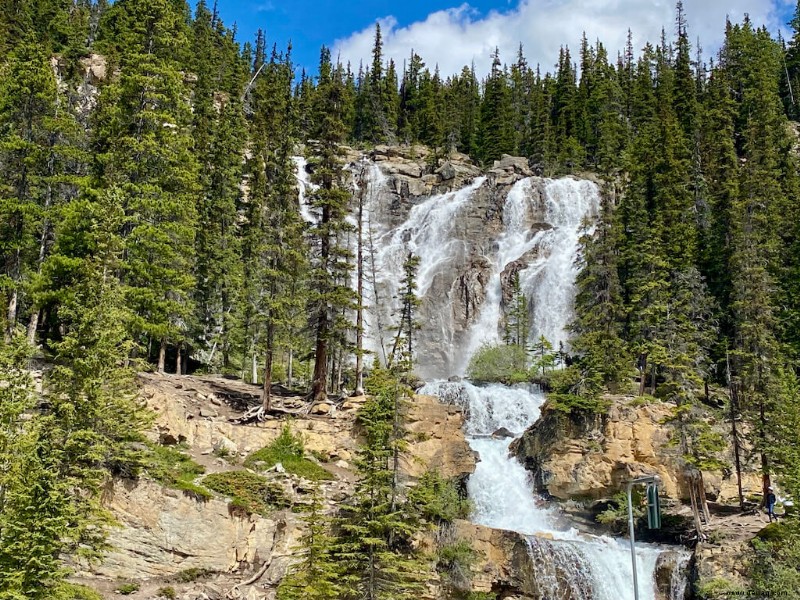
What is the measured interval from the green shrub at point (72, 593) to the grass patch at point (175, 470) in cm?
497

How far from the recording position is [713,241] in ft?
160

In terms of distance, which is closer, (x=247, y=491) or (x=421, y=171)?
(x=247, y=491)

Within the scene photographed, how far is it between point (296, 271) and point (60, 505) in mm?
18412

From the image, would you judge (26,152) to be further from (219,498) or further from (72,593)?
(72,593)

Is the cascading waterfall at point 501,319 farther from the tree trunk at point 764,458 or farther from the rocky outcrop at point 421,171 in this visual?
the tree trunk at point 764,458

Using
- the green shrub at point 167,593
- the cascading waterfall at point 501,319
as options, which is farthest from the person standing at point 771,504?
the green shrub at point 167,593

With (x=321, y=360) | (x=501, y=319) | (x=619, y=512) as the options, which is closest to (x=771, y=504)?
(x=619, y=512)

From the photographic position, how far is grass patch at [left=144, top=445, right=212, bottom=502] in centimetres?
2147

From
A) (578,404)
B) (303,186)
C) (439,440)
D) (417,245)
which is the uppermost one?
(303,186)

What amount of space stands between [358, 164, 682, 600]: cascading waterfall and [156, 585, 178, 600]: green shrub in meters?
13.0

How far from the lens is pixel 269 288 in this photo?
3219cm

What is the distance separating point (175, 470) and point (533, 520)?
17464 mm

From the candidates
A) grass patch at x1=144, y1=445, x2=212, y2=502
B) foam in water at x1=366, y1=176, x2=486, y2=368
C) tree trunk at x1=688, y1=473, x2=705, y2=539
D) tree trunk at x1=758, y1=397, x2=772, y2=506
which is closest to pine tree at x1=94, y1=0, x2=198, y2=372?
grass patch at x1=144, y1=445, x2=212, y2=502

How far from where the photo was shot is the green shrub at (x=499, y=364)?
148 feet
